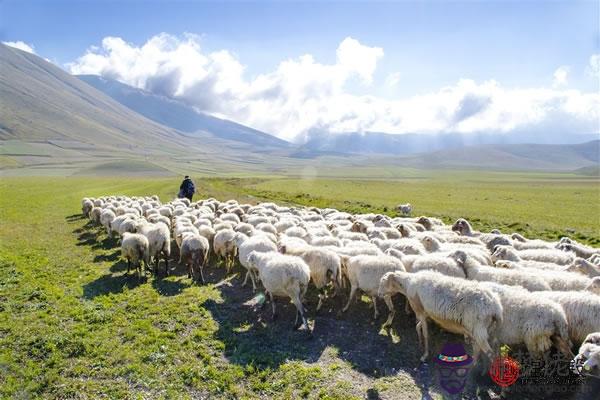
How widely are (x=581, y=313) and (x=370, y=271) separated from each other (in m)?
5.35

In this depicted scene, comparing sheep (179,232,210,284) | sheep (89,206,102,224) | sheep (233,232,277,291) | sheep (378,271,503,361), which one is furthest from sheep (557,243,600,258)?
sheep (89,206,102,224)

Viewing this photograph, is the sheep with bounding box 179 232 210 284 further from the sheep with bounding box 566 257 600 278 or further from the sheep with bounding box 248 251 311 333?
the sheep with bounding box 566 257 600 278

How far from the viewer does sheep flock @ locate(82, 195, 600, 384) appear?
8133 millimetres

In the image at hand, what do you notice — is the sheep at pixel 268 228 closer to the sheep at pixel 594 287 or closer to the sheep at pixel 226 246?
the sheep at pixel 226 246

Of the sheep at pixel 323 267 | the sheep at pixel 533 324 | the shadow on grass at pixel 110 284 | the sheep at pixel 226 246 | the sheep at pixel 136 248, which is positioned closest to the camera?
the sheep at pixel 533 324

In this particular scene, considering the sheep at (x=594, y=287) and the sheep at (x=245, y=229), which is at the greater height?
the sheep at (x=594, y=287)

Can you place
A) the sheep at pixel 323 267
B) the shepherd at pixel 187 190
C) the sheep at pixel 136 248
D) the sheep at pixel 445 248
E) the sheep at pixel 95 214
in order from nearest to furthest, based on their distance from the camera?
the sheep at pixel 323 267 → the sheep at pixel 445 248 → the sheep at pixel 136 248 → the sheep at pixel 95 214 → the shepherd at pixel 187 190

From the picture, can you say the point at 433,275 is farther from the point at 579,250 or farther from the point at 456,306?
the point at 579,250

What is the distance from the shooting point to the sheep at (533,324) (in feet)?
25.6

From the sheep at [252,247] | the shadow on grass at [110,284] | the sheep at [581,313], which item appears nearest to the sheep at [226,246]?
the sheep at [252,247]

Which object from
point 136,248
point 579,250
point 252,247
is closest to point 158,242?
point 136,248

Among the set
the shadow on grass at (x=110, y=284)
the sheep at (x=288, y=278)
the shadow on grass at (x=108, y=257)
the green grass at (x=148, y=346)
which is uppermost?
the sheep at (x=288, y=278)

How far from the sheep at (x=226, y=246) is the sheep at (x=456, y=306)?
9.01 meters

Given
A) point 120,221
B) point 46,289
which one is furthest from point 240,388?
point 120,221
